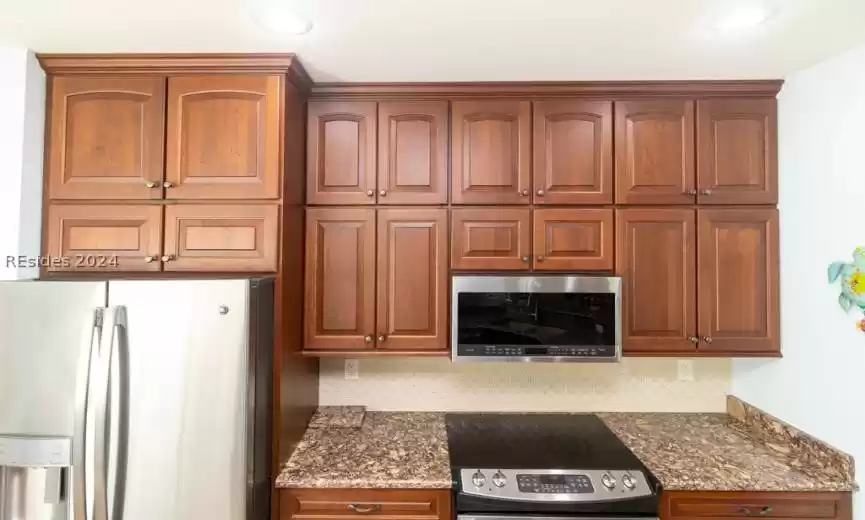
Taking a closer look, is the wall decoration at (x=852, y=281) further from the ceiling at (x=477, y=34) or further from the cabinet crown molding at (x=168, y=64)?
the cabinet crown molding at (x=168, y=64)

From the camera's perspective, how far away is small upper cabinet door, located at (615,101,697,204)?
2023 mm

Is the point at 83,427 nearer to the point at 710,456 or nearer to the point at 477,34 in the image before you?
the point at 477,34

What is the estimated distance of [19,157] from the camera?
1.69 m

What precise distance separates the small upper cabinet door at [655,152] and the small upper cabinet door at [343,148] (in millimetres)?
1109

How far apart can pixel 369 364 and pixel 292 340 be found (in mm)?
580

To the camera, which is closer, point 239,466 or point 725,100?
point 239,466

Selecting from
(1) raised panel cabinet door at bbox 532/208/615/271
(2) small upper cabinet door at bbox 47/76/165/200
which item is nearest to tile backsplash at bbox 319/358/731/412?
(1) raised panel cabinet door at bbox 532/208/615/271

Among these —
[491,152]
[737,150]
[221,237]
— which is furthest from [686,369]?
[221,237]

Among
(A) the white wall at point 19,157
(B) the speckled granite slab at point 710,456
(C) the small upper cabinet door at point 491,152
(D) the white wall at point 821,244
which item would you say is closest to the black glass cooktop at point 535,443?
(B) the speckled granite slab at point 710,456

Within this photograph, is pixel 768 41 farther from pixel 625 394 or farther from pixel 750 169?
pixel 625 394

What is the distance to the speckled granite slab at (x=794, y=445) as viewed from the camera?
1.68 m

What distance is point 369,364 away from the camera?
235cm

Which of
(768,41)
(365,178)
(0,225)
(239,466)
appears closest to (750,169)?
(768,41)

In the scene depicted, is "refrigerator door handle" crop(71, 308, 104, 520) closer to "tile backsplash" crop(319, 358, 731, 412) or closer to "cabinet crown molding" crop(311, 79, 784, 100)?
"tile backsplash" crop(319, 358, 731, 412)
